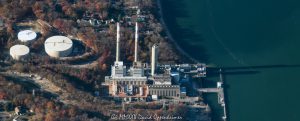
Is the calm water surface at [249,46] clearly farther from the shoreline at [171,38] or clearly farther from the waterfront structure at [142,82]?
the waterfront structure at [142,82]

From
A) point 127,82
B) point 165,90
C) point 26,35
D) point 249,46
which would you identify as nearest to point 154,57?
point 165,90

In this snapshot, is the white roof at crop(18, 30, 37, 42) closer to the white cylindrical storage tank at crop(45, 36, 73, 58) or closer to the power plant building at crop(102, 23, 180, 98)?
the white cylindrical storage tank at crop(45, 36, 73, 58)

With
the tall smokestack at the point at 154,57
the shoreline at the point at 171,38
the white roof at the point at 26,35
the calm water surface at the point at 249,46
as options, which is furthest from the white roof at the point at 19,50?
the calm water surface at the point at 249,46

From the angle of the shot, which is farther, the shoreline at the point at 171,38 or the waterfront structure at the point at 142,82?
the shoreline at the point at 171,38

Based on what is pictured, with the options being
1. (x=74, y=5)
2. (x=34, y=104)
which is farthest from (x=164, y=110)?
(x=74, y=5)

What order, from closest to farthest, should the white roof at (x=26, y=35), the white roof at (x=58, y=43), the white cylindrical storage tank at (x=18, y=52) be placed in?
1. the white cylindrical storage tank at (x=18, y=52)
2. the white roof at (x=58, y=43)
3. the white roof at (x=26, y=35)

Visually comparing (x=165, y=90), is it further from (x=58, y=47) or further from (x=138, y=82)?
(x=58, y=47)

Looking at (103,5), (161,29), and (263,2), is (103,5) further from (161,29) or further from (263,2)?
(263,2)

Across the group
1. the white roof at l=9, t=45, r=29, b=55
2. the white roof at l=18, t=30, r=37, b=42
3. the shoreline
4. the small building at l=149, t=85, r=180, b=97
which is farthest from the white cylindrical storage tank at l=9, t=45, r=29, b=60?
the shoreline
